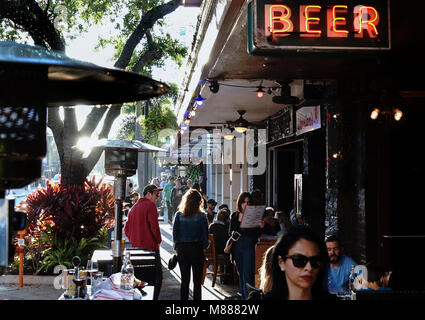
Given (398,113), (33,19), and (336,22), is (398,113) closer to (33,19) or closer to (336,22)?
(336,22)

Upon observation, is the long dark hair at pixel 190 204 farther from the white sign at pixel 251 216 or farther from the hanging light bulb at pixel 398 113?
the hanging light bulb at pixel 398 113

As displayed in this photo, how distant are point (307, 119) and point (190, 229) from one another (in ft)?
13.8

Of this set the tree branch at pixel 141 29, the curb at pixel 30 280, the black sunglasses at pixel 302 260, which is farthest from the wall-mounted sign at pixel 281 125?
the black sunglasses at pixel 302 260

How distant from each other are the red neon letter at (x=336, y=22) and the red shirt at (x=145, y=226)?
4298mm

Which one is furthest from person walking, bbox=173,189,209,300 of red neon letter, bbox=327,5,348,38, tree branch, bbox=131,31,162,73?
tree branch, bbox=131,31,162,73

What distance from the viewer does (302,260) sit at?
3.31 meters

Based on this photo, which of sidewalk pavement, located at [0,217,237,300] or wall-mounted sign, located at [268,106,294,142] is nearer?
sidewalk pavement, located at [0,217,237,300]

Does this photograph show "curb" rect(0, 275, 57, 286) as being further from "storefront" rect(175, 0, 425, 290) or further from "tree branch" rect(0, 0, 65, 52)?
"storefront" rect(175, 0, 425, 290)

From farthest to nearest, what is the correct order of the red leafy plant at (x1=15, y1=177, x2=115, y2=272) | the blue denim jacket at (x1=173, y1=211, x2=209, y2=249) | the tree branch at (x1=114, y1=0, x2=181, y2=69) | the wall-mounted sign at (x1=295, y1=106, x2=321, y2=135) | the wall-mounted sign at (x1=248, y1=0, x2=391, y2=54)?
1. the tree branch at (x1=114, y1=0, x2=181, y2=69)
2. the red leafy plant at (x1=15, y1=177, x2=115, y2=272)
3. the wall-mounted sign at (x1=295, y1=106, x2=321, y2=135)
4. the blue denim jacket at (x1=173, y1=211, x2=209, y2=249)
5. the wall-mounted sign at (x1=248, y1=0, x2=391, y2=54)

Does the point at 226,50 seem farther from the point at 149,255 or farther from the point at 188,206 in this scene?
the point at 149,255

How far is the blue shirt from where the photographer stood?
531cm

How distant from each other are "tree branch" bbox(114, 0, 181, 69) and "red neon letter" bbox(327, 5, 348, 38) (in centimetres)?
785

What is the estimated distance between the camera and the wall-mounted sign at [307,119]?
9574mm
